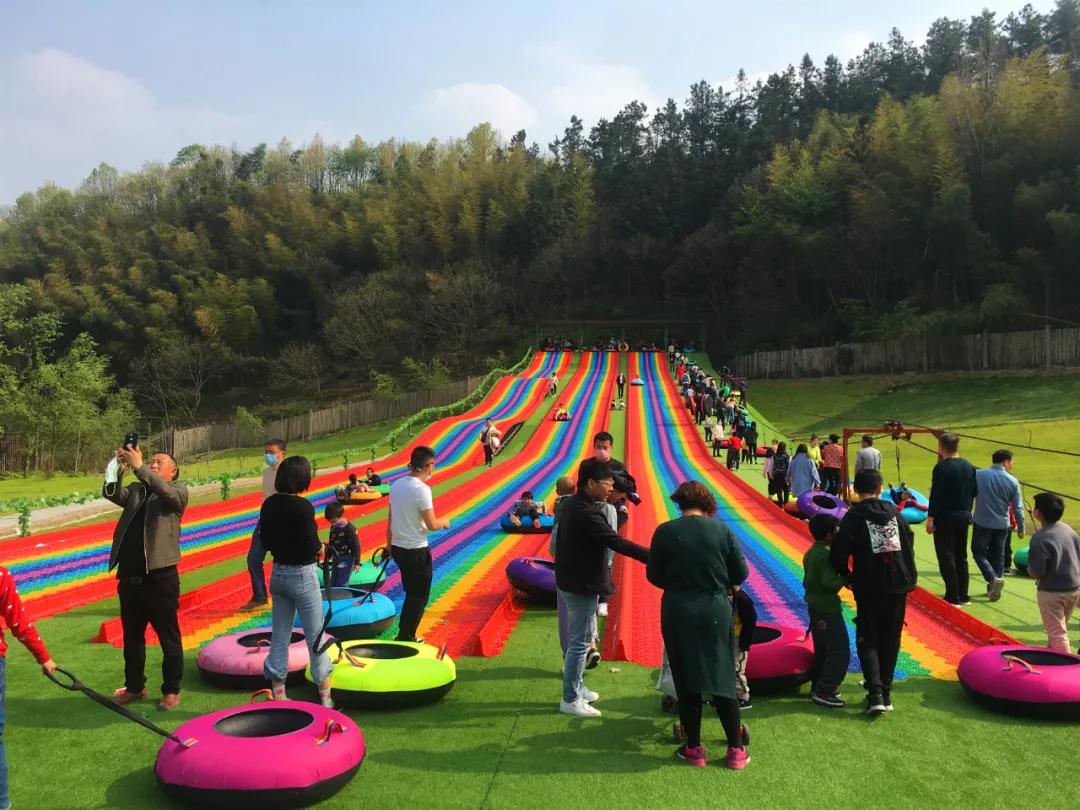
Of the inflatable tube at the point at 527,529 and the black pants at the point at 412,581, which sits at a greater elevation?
the black pants at the point at 412,581

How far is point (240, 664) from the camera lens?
17.4ft

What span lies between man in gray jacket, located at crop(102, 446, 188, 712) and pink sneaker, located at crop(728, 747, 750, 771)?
317 cm

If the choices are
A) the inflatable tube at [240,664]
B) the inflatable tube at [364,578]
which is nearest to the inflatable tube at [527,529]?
the inflatable tube at [364,578]

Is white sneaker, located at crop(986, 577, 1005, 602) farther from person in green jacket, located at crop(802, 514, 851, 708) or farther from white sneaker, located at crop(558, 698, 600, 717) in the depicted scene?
white sneaker, located at crop(558, 698, 600, 717)

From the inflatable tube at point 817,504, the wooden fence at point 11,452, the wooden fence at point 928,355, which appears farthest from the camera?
the wooden fence at point 11,452

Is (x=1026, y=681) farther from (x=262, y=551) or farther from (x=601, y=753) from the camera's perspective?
(x=262, y=551)

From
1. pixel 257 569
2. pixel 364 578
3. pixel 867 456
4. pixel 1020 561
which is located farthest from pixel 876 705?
pixel 867 456

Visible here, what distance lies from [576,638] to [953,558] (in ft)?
14.6

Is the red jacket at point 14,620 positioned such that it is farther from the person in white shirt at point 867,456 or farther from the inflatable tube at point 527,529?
the person in white shirt at point 867,456

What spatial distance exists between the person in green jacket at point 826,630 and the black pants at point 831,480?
10530 mm

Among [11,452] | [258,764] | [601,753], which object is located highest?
[258,764]

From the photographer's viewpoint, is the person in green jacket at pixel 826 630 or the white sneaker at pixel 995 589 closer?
the person in green jacket at pixel 826 630

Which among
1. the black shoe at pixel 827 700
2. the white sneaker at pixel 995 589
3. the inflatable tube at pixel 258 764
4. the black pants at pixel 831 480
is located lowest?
the black pants at pixel 831 480

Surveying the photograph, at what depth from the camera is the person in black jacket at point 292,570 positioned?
471cm
